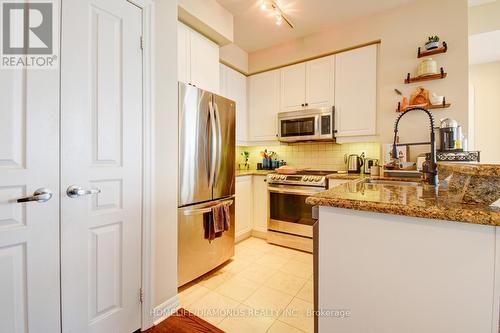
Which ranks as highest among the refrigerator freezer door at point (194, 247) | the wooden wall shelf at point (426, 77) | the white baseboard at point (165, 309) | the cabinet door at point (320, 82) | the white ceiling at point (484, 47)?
the white ceiling at point (484, 47)

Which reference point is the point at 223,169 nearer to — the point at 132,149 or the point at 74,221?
the point at 132,149

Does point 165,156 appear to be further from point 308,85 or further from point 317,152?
point 317,152

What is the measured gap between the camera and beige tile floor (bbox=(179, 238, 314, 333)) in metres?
1.53

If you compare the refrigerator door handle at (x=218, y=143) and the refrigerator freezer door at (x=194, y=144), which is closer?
the refrigerator freezer door at (x=194, y=144)

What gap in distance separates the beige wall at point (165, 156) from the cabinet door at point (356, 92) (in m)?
2.03

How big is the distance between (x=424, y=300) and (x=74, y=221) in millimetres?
1595

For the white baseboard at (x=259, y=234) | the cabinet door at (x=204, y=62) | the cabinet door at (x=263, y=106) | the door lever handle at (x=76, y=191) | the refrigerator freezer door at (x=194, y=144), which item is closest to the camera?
the door lever handle at (x=76, y=191)

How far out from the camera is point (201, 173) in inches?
77.6

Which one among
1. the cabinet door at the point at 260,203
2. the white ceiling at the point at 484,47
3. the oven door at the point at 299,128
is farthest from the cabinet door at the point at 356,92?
the cabinet door at the point at 260,203

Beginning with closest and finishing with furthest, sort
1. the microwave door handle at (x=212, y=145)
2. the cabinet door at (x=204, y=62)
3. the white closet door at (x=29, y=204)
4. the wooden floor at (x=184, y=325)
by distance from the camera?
the white closet door at (x=29, y=204), the wooden floor at (x=184, y=325), the microwave door handle at (x=212, y=145), the cabinet door at (x=204, y=62)

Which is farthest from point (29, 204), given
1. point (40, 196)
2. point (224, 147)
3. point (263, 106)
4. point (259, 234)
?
point (263, 106)

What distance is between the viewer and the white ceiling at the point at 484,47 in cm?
228

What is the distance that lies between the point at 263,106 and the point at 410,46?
1.87 meters

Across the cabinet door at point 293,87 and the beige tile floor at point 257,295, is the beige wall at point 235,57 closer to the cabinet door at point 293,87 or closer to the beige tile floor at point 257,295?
the cabinet door at point 293,87
